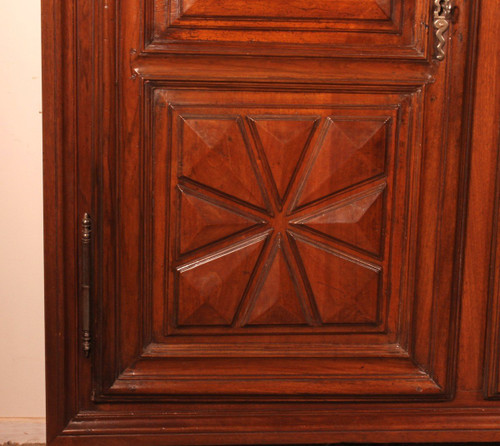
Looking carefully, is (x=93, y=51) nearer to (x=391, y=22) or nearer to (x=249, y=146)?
(x=249, y=146)

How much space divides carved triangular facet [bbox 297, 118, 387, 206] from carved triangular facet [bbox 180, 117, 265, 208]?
137 millimetres

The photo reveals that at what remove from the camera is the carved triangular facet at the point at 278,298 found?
1651 millimetres

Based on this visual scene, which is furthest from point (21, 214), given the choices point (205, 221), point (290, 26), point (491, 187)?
point (491, 187)

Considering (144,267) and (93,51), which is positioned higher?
(93,51)

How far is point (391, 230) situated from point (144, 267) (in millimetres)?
607

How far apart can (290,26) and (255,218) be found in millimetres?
459

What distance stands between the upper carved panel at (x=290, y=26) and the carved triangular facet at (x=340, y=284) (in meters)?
0.48

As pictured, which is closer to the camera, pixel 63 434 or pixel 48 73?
pixel 48 73

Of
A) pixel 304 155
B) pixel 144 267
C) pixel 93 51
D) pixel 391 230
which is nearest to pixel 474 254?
pixel 391 230

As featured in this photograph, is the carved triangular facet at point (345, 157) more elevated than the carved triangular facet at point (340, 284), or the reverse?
the carved triangular facet at point (345, 157)

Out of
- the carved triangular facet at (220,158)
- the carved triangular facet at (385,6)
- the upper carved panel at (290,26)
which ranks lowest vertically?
the carved triangular facet at (220,158)

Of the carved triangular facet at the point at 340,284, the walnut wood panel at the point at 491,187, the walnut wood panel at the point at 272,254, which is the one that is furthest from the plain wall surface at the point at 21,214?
the walnut wood panel at the point at 491,187

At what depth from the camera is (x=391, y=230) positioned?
1.66m

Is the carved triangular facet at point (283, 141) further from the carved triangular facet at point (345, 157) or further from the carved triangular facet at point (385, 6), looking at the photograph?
the carved triangular facet at point (385, 6)
